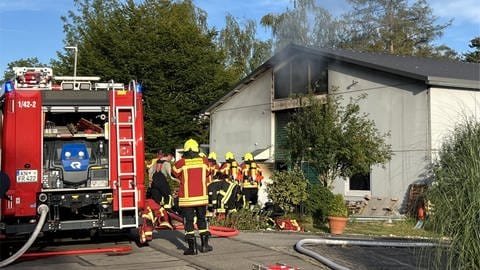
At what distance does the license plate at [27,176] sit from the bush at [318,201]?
7379 mm

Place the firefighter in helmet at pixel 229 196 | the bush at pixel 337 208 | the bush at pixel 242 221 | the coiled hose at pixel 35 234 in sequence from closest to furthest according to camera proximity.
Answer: the coiled hose at pixel 35 234
the bush at pixel 242 221
the firefighter in helmet at pixel 229 196
the bush at pixel 337 208

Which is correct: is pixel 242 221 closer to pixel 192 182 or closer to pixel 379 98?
pixel 192 182

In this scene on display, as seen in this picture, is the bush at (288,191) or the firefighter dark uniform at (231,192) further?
the bush at (288,191)

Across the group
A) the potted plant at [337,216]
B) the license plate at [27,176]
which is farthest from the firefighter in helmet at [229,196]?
the license plate at [27,176]

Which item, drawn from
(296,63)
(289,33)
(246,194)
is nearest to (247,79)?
(296,63)

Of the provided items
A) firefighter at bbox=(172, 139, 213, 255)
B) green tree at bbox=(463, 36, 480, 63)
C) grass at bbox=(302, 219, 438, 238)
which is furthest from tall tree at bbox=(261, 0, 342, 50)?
green tree at bbox=(463, 36, 480, 63)

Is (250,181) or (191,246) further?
(250,181)

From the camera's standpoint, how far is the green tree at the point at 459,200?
4.99 meters

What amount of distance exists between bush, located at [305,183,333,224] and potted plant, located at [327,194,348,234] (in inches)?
10.0

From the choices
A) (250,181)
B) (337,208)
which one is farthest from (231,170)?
(337,208)

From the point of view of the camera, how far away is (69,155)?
9555 mm

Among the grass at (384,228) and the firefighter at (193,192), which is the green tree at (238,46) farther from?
the firefighter at (193,192)

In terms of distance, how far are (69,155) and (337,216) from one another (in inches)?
251

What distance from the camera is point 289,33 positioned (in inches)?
399
